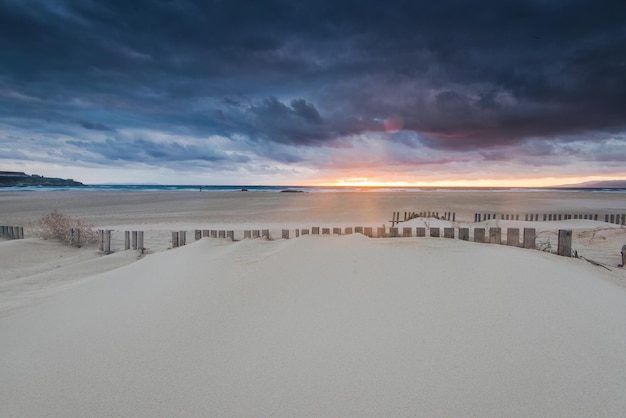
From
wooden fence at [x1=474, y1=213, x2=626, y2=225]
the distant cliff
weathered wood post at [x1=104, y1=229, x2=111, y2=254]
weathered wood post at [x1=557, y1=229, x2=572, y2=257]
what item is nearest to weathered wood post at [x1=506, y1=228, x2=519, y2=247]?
weathered wood post at [x1=557, y1=229, x2=572, y2=257]

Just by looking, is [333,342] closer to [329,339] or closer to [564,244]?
[329,339]

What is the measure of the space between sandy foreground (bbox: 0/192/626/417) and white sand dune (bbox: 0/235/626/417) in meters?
0.01

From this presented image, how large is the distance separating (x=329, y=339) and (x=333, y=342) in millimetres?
49

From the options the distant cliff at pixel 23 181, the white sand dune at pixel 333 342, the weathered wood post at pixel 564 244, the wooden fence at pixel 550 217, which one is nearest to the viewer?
the white sand dune at pixel 333 342

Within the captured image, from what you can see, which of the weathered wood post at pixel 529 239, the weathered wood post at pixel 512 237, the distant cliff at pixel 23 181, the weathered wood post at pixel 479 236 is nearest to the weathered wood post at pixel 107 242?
the weathered wood post at pixel 479 236

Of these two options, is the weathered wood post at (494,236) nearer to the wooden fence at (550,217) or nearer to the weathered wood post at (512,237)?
the weathered wood post at (512,237)

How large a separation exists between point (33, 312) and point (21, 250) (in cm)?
603

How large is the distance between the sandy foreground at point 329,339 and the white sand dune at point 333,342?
0.04 feet

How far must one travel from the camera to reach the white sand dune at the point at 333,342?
2070 millimetres

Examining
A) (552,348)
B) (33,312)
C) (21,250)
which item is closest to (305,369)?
(552,348)

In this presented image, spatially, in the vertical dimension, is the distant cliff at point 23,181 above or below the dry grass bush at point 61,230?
above

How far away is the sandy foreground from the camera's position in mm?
2074

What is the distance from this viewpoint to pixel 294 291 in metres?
3.36

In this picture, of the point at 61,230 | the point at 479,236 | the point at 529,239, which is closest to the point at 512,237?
the point at 529,239
